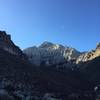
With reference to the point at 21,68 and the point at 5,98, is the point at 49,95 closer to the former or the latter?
the point at 5,98

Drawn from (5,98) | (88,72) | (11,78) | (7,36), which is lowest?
(5,98)

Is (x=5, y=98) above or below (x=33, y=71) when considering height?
below

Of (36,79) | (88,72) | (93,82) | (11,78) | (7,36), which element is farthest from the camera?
(7,36)

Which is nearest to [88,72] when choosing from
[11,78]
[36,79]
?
[36,79]

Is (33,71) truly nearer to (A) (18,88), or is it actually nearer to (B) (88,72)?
(A) (18,88)

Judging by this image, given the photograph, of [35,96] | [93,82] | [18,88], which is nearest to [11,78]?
[18,88]

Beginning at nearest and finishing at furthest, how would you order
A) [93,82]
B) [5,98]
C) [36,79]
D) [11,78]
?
[5,98] < [11,78] < [36,79] < [93,82]

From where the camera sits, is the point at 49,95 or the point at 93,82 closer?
the point at 49,95

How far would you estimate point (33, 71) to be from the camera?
102 meters

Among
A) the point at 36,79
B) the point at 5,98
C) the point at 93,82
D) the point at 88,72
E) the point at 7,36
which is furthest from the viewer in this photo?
the point at 7,36

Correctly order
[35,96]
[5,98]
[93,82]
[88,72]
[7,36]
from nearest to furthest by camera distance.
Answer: [5,98], [35,96], [93,82], [88,72], [7,36]

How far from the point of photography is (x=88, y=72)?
142 metres

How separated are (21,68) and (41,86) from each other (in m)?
15.3

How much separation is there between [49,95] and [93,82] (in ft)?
151
